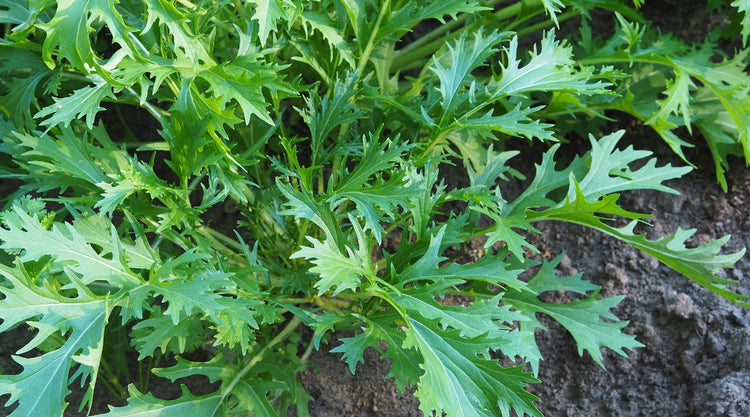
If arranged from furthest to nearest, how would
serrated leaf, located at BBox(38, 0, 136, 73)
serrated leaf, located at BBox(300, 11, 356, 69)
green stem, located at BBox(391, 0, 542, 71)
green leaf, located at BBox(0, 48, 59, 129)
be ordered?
1. green stem, located at BBox(391, 0, 542, 71)
2. green leaf, located at BBox(0, 48, 59, 129)
3. serrated leaf, located at BBox(300, 11, 356, 69)
4. serrated leaf, located at BBox(38, 0, 136, 73)

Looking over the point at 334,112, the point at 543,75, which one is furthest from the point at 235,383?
the point at 543,75

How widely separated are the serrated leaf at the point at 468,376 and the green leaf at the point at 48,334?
47 centimetres

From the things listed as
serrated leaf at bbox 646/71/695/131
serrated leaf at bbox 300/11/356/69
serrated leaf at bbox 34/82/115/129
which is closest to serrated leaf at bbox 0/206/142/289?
serrated leaf at bbox 34/82/115/129

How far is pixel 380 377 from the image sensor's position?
148 cm

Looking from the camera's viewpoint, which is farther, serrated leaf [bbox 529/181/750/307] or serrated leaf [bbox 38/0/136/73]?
serrated leaf [bbox 529/181/750/307]

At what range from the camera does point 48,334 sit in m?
0.98

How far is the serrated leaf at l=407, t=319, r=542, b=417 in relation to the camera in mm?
1018

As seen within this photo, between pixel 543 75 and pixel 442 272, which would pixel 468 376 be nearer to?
pixel 442 272

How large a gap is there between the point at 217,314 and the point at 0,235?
0.32m

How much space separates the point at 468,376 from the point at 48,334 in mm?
620

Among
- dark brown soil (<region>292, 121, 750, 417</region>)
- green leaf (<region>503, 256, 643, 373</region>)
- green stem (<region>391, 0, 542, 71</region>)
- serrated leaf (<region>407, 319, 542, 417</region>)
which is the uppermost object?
green stem (<region>391, 0, 542, 71</region>)

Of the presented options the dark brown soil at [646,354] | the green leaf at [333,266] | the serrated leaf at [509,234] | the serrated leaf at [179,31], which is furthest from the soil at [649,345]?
the serrated leaf at [179,31]

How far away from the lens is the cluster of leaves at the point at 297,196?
3.33ft

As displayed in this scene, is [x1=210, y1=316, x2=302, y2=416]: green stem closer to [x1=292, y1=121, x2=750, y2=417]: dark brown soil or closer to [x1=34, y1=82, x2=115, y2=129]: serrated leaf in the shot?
[x1=292, y1=121, x2=750, y2=417]: dark brown soil
